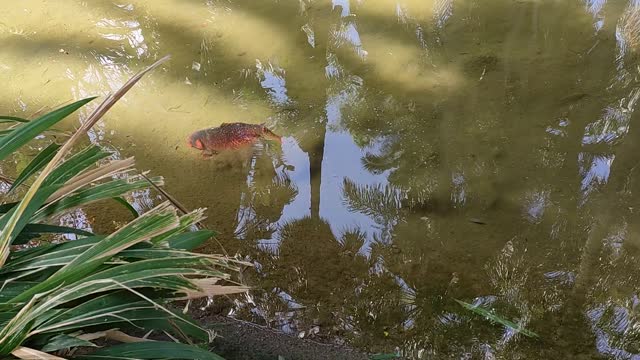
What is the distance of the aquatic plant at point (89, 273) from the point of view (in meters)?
1.36

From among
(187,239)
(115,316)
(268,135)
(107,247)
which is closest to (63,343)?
(115,316)

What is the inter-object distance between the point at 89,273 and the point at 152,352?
0.27m

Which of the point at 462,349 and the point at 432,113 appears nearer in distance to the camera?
the point at 462,349

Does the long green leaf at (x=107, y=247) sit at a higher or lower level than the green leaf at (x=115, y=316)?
higher

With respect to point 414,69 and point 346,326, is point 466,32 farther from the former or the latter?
point 346,326

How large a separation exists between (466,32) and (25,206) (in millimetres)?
3470

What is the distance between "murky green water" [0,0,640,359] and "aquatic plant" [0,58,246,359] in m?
0.90

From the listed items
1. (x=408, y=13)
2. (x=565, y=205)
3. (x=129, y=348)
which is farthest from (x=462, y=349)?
(x=408, y=13)

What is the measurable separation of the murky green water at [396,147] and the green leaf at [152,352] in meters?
0.95

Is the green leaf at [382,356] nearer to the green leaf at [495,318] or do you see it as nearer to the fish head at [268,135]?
the green leaf at [495,318]

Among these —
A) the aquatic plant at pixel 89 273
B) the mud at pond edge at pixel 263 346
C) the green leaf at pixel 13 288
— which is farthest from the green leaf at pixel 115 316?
the mud at pond edge at pixel 263 346

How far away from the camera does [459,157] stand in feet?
10.2

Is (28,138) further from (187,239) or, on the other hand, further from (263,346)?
(263,346)

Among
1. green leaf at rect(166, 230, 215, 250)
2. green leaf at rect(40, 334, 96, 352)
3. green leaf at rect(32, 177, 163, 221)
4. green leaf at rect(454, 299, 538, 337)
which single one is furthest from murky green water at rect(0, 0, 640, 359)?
green leaf at rect(40, 334, 96, 352)
